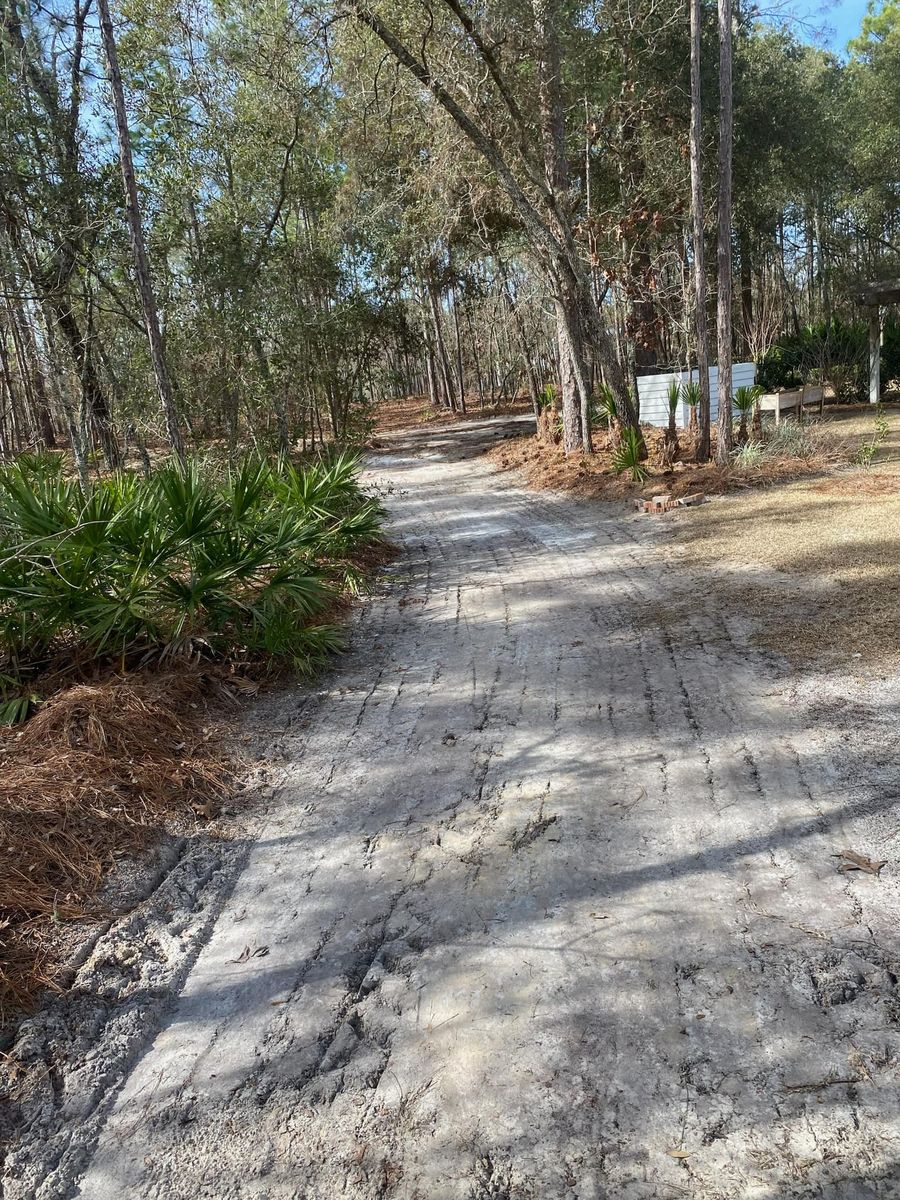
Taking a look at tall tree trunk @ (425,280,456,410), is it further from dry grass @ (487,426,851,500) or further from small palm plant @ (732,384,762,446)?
small palm plant @ (732,384,762,446)

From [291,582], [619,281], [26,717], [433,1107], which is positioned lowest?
[433,1107]

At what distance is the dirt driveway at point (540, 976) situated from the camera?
2.00 metres

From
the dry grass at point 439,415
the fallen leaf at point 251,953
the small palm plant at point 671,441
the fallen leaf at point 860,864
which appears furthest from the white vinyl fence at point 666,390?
the fallen leaf at point 251,953

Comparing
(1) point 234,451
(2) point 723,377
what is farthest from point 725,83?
(1) point 234,451

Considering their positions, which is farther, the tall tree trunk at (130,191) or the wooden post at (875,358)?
the wooden post at (875,358)

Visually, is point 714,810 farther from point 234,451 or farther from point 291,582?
point 234,451

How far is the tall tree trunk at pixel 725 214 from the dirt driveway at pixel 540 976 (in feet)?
23.6

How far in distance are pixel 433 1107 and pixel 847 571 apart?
577cm

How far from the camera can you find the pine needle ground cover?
338cm

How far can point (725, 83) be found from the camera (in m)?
10.1

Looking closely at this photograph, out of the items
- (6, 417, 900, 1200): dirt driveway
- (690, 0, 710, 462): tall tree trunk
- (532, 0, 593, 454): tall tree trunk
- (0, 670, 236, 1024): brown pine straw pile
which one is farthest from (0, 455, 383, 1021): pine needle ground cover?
(532, 0, 593, 454): tall tree trunk

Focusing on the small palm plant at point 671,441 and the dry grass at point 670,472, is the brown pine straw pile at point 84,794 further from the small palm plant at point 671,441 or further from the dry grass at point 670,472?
the small palm plant at point 671,441

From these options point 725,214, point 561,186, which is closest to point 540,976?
point 725,214

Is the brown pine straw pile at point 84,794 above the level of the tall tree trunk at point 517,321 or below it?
below
